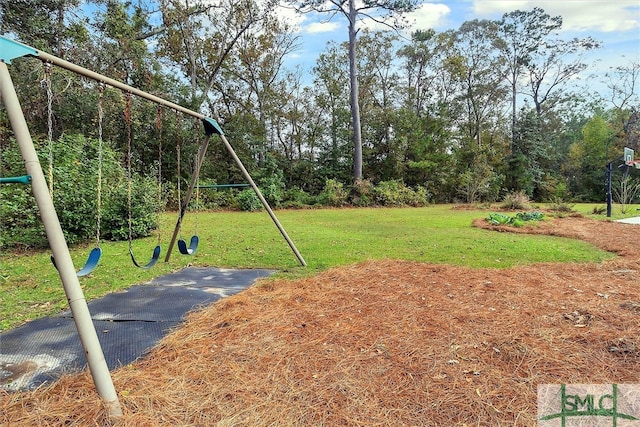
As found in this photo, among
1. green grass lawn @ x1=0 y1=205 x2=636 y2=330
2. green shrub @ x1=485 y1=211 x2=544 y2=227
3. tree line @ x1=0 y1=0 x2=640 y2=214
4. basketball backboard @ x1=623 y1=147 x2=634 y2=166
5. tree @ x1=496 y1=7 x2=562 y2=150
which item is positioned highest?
tree @ x1=496 y1=7 x2=562 y2=150

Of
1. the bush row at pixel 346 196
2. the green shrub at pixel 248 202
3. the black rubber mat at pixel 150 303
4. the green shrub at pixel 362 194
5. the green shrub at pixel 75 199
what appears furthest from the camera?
the green shrub at pixel 362 194

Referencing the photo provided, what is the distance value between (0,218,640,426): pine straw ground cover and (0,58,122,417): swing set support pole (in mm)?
102

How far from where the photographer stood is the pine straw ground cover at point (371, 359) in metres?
1.64

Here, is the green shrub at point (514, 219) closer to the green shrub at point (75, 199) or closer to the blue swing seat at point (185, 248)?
the blue swing seat at point (185, 248)

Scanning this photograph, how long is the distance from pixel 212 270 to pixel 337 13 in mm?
14592

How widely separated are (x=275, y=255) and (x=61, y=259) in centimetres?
379

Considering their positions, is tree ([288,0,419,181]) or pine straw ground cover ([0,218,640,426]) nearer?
pine straw ground cover ([0,218,640,426])

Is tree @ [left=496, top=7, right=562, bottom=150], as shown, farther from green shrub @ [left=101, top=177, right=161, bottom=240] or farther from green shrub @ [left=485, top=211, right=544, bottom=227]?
green shrub @ [left=101, top=177, right=161, bottom=240]

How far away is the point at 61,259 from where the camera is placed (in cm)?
162

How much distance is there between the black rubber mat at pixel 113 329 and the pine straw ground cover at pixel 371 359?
20 cm

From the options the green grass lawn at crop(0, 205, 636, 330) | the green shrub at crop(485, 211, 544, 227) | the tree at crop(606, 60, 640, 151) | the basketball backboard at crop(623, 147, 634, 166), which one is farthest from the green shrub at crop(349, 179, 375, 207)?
the tree at crop(606, 60, 640, 151)

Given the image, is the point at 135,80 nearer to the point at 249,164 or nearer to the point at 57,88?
the point at 57,88

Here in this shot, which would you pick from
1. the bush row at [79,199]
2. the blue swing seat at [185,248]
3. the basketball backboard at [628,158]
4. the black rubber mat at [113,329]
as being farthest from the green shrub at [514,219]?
the blue swing seat at [185,248]

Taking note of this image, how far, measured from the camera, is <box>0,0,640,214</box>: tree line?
466 inches
